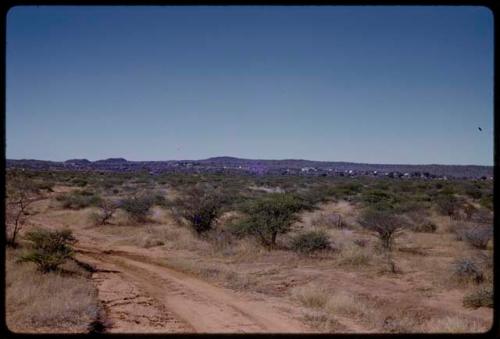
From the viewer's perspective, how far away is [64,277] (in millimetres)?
9312

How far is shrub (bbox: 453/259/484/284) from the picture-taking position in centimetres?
1049

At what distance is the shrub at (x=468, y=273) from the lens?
10492 mm

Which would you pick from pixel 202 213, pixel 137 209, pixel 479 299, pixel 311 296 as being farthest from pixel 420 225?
pixel 137 209

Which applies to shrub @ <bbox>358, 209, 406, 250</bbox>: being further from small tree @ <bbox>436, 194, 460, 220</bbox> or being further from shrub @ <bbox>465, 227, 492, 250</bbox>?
small tree @ <bbox>436, 194, 460, 220</bbox>

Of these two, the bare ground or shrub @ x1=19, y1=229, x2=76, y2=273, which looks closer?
the bare ground

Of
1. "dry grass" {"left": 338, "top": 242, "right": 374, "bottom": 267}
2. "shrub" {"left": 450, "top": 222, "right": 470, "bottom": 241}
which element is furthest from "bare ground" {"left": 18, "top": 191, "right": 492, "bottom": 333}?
"shrub" {"left": 450, "top": 222, "right": 470, "bottom": 241}

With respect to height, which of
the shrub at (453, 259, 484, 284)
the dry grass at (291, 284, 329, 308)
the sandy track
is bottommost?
the sandy track

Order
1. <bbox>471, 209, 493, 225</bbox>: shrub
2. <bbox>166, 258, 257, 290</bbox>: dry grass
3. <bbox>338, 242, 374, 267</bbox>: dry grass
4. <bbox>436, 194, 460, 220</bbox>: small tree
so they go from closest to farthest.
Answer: <bbox>166, 258, 257, 290</bbox>: dry grass, <bbox>338, 242, 374, 267</bbox>: dry grass, <bbox>471, 209, 493, 225</bbox>: shrub, <bbox>436, 194, 460, 220</bbox>: small tree

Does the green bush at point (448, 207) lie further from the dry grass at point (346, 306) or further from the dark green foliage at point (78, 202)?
the dark green foliage at point (78, 202)

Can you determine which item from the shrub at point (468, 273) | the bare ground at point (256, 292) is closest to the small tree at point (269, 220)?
the bare ground at point (256, 292)

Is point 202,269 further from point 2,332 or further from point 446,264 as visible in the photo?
point 2,332

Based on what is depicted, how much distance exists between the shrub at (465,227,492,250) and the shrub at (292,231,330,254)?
537 centimetres

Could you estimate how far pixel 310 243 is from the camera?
13.8 m

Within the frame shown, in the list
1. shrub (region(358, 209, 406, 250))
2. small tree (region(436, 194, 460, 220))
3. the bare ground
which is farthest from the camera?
small tree (region(436, 194, 460, 220))
